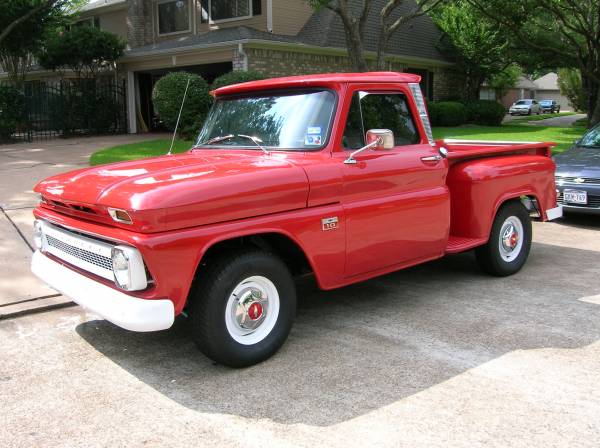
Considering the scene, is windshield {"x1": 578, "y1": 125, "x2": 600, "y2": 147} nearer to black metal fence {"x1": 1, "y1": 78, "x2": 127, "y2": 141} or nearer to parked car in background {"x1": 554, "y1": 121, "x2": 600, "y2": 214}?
parked car in background {"x1": 554, "y1": 121, "x2": 600, "y2": 214}

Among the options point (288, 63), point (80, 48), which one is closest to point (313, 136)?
point (288, 63)

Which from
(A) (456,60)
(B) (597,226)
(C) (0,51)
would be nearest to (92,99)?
(C) (0,51)

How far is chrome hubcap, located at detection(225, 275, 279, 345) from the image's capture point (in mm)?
3826

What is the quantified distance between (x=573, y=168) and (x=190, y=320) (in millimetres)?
6576

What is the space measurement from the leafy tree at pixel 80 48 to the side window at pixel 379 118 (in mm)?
19303

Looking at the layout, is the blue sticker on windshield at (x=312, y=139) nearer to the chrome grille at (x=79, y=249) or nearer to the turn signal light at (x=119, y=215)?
the turn signal light at (x=119, y=215)

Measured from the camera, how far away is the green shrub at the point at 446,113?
81.4 ft

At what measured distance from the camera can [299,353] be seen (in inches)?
165

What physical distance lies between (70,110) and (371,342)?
1981 centimetres

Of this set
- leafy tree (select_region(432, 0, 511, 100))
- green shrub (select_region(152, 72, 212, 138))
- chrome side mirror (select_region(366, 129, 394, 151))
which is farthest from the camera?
leafy tree (select_region(432, 0, 511, 100))

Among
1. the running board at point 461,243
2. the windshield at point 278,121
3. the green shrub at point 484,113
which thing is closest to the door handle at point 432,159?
the running board at point 461,243

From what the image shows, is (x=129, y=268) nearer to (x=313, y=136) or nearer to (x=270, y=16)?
(x=313, y=136)

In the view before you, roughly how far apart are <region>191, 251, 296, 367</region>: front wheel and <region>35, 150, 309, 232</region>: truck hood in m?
0.32

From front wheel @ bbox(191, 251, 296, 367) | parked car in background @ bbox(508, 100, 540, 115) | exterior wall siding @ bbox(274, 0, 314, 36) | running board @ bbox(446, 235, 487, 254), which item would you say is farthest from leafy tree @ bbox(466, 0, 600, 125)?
parked car in background @ bbox(508, 100, 540, 115)
